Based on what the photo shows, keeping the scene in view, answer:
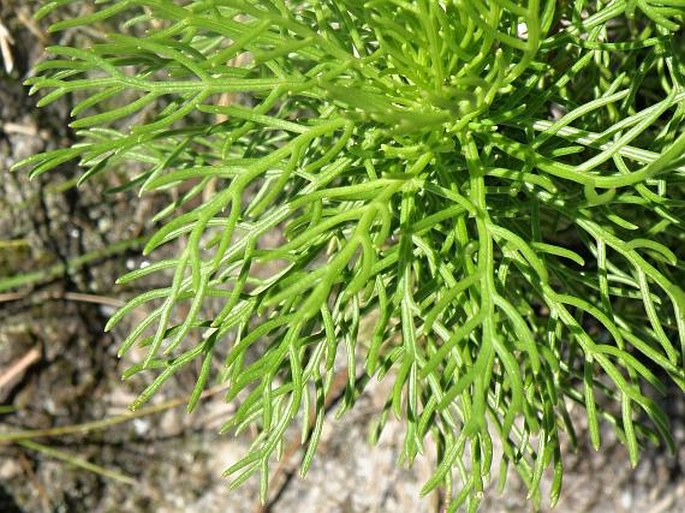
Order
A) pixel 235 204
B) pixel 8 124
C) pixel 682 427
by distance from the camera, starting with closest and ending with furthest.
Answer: pixel 235 204, pixel 682 427, pixel 8 124

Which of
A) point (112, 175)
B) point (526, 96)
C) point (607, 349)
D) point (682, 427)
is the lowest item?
point (682, 427)

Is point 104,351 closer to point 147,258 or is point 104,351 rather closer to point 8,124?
point 147,258

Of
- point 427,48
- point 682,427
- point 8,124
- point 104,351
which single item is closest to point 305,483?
point 104,351

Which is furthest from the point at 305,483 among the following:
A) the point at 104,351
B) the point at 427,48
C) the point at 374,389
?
the point at 427,48

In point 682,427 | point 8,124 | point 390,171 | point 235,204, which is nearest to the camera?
point 235,204

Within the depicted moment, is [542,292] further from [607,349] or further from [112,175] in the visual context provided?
[112,175]

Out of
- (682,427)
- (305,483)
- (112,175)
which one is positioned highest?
(112,175)

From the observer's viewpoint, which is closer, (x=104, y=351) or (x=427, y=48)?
(x=427, y=48)

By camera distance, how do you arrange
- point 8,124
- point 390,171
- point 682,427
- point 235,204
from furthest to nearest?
1. point 8,124
2. point 682,427
3. point 390,171
4. point 235,204

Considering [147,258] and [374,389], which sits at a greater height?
[147,258]

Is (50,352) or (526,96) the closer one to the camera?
(526,96)
